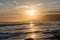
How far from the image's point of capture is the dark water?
1.00m

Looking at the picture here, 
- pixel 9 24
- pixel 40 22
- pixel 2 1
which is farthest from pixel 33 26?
pixel 2 1

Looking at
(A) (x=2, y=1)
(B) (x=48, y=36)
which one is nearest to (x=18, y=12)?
(A) (x=2, y=1)

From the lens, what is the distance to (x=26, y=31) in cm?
101

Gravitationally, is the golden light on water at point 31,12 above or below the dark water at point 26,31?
above

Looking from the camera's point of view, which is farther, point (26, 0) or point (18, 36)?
point (26, 0)

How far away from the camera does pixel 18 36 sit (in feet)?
3.28

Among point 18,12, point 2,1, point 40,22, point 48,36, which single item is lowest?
point 48,36

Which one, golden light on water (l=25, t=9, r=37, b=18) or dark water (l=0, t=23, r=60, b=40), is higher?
Result: golden light on water (l=25, t=9, r=37, b=18)

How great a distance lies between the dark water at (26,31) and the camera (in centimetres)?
100

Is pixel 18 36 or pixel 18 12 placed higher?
pixel 18 12

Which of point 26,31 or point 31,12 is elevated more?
point 31,12

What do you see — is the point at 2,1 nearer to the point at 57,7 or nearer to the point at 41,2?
the point at 41,2

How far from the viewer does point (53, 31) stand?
3.34ft

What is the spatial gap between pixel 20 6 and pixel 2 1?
0.14m
